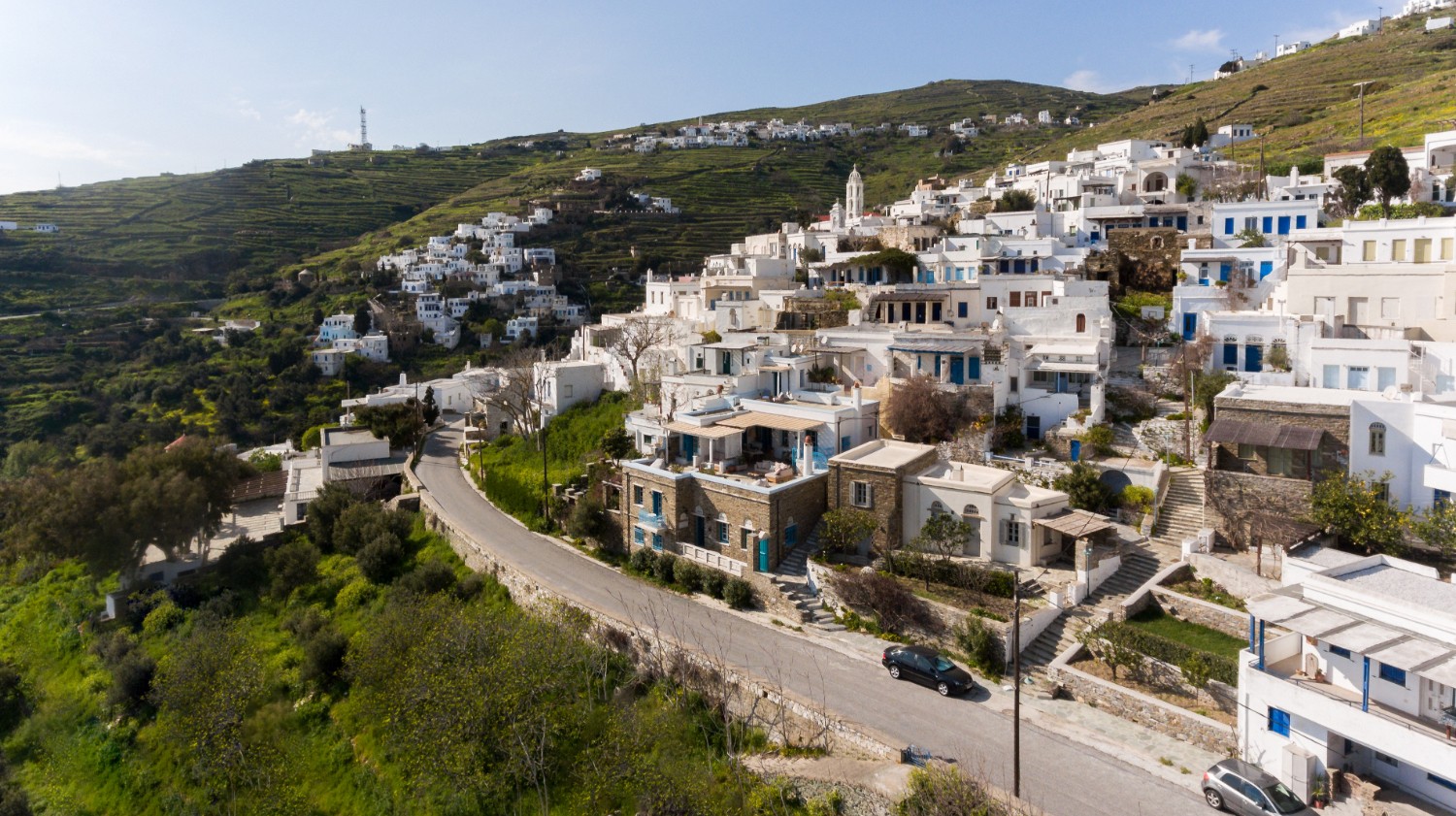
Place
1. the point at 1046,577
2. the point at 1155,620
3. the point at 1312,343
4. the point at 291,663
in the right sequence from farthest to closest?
the point at 291,663
the point at 1312,343
the point at 1046,577
the point at 1155,620

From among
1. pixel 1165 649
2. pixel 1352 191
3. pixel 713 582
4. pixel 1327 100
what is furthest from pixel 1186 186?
pixel 1327 100

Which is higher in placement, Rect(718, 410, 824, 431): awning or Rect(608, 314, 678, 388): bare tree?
Rect(608, 314, 678, 388): bare tree

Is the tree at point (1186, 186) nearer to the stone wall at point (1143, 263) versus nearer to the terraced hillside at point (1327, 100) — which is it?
the terraced hillside at point (1327, 100)

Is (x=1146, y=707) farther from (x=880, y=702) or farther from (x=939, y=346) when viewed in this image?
(x=939, y=346)

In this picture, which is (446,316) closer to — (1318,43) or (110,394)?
(110,394)

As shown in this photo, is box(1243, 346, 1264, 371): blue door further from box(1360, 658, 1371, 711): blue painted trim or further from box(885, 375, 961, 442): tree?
box(1360, 658, 1371, 711): blue painted trim

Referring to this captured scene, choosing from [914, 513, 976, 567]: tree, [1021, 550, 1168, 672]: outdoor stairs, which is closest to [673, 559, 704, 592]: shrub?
[914, 513, 976, 567]: tree

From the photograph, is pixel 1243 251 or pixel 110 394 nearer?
pixel 1243 251

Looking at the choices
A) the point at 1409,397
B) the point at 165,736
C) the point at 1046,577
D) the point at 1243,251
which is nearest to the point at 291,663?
the point at 165,736
